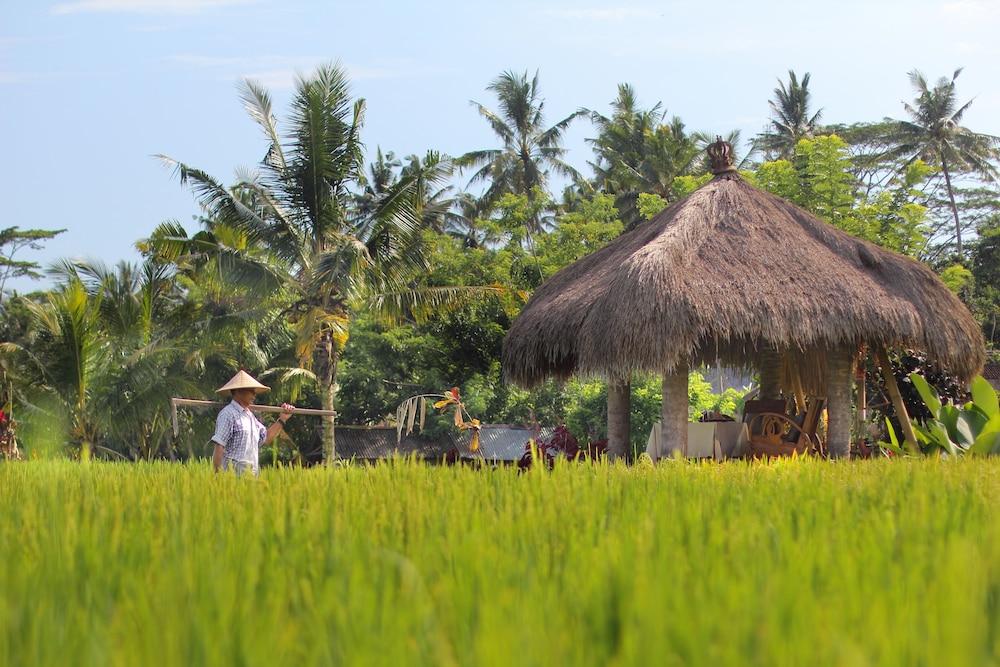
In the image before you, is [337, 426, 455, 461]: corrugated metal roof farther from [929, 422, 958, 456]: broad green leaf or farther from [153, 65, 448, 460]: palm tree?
[929, 422, 958, 456]: broad green leaf

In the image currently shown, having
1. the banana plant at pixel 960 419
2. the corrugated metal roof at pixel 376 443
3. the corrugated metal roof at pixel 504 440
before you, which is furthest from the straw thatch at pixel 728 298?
the corrugated metal roof at pixel 376 443

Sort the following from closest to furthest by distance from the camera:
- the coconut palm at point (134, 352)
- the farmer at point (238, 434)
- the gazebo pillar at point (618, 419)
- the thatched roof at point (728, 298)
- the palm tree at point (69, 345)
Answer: the farmer at point (238, 434) → the thatched roof at point (728, 298) → the gazebo pillar at point (618, 419) → the palm tree at point (69, 345) → the coconut palm at point (134, 352)

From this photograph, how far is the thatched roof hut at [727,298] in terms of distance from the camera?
8.66 m

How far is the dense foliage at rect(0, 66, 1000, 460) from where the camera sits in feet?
51.8

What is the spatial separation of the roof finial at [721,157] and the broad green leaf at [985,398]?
301cm

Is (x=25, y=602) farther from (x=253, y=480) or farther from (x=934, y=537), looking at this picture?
(x=253, y=480)

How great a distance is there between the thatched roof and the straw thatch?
12 mm

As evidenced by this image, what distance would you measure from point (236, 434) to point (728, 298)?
423 cm

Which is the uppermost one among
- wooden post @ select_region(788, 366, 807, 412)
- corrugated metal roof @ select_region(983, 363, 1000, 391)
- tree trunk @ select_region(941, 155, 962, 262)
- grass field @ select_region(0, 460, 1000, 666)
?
tree trunk @ select_region(941, 155, 962, 262)

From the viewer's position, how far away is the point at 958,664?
1075mm

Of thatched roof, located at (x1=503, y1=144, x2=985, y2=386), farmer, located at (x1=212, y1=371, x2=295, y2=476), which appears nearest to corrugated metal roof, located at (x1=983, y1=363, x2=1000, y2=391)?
thatched roof, located at (x1=503, y1=144, x2=985, y2=386)

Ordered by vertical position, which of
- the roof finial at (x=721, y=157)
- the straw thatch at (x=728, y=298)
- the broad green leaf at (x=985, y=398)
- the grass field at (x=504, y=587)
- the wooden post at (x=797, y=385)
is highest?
the roof finial at (x=721, y=157)

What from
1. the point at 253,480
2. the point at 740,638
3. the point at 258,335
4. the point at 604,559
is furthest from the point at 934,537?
the point at 258,335

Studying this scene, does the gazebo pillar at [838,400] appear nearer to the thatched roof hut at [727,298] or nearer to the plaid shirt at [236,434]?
the thatched roof hut at [727,298]
